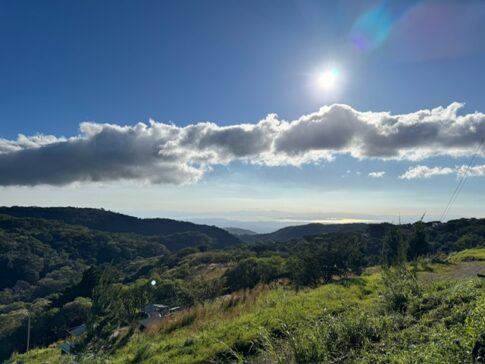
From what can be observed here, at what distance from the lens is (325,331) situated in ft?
18.5

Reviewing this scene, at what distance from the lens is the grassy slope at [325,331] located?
455 cm

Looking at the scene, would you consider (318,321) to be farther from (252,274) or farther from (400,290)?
(252,274)

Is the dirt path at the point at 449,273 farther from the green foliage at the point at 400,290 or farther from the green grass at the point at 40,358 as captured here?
the green grass at the point at 40,358

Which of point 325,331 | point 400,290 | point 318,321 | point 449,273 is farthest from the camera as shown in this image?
point 449,273

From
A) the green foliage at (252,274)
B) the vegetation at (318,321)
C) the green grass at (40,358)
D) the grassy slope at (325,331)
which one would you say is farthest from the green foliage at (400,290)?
the green foliage at (252,274)

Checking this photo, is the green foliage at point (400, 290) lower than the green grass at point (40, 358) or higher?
higher

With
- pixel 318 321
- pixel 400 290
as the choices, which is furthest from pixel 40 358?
pixel 400 290

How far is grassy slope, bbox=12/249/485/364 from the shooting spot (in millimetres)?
4551

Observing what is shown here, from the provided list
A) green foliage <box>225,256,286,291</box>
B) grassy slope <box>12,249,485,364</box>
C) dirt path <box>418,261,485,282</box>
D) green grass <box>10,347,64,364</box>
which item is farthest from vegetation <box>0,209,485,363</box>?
green foliage <box>225,256,286,291</box>

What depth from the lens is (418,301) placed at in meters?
7.22

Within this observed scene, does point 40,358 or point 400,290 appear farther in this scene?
point 40,358

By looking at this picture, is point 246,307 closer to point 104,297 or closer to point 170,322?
point 170,322

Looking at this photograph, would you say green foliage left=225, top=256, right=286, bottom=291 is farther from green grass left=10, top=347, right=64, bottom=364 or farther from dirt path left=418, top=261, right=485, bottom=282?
green grass left=10, top=347, right=64, bottom=364

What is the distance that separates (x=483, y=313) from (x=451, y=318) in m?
0.92
